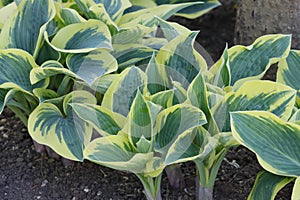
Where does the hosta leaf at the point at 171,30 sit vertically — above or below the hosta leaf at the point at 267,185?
above

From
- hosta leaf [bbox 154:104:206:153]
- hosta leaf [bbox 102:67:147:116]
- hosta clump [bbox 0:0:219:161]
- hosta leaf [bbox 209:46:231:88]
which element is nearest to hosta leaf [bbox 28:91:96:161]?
hosta clump [bbox 0:0:219:161]

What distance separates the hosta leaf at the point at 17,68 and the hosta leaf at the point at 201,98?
42cm

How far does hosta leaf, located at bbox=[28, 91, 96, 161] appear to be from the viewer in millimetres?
1495

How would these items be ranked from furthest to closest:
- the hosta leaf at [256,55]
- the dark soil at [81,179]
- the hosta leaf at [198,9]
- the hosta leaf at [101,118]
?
the hosta leaf at [198,9]
the dark soil at [81,179]
the hosta leaf at [256,55]
the hosta leaf at [101,118]

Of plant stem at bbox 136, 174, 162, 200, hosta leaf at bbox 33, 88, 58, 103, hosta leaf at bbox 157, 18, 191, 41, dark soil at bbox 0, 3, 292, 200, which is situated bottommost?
dark soil at bbox 0, 3, 292, 200

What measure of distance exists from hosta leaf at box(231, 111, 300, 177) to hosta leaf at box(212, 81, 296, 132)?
0.22 feet

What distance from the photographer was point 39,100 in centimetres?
157

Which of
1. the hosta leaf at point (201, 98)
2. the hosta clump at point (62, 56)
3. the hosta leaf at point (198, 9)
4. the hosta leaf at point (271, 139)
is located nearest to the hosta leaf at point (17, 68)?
the hosta clump at point (62, 56)

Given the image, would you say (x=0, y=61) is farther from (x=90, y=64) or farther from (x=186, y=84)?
(x=186, y=84)

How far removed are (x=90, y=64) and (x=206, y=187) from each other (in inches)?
16.8

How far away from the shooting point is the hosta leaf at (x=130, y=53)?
1.67 m

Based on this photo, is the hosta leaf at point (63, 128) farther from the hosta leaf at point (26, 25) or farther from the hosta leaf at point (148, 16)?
the hosta leaf at point (148, 16)

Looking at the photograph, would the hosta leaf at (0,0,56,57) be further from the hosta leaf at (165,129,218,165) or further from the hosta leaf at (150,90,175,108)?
the hosta leaf at (165,129,218,165)

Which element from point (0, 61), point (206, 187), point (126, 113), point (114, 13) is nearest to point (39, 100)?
point (0, 61)
